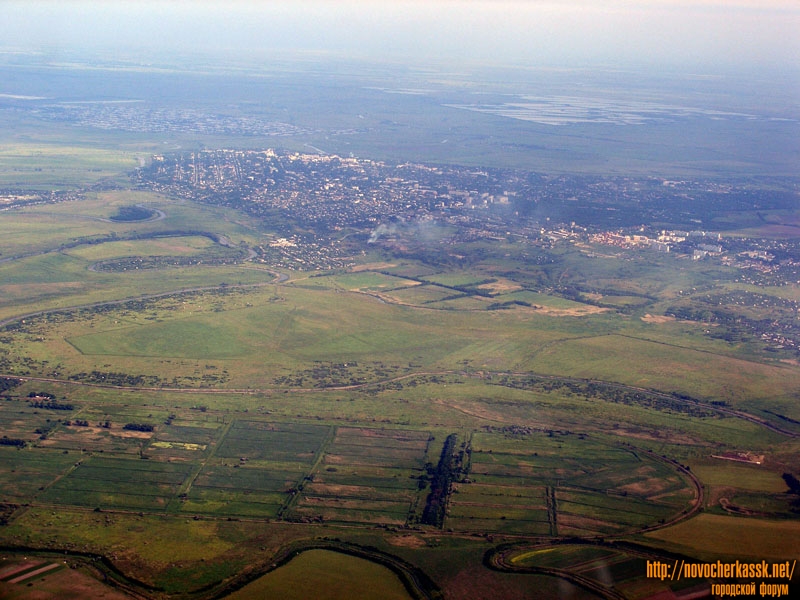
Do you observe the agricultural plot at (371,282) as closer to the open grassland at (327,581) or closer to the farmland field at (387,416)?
the farmland field at (387,416)

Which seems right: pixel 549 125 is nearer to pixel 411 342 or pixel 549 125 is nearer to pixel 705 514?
pixel 411 342

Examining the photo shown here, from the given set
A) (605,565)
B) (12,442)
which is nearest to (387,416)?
(605,565)

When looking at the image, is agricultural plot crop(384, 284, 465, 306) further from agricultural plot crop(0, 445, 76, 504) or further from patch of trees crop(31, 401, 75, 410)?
agricultural plot crop(0, 445, 76, 504)

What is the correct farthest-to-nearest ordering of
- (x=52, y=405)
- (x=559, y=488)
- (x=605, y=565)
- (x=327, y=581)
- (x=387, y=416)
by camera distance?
1. (x=387, y=416)
2. (x=52, y=405)
3. (x=559, y=488)
4. (x=605, y=565)
5. (x=327, y=581)

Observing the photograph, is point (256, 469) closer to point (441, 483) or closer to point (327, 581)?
point (441, 483)

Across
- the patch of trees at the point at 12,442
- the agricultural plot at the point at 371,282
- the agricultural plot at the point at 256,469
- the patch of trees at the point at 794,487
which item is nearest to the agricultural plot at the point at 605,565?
the patch of trees at the point at 794,487

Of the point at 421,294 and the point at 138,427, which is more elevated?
the point at 421,294

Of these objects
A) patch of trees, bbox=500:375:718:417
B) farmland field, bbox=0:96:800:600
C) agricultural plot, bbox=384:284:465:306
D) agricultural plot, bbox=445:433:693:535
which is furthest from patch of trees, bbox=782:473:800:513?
agricultural plot, bbox=384:284:465:306
